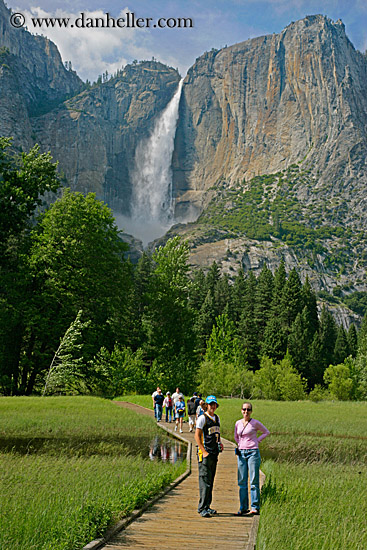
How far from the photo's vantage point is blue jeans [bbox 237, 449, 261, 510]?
9578 millimetres

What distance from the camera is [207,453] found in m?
9.40

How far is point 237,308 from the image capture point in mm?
91625

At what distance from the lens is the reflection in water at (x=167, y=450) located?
1676 centimetres

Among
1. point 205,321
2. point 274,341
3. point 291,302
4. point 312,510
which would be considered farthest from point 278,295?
point 312,510

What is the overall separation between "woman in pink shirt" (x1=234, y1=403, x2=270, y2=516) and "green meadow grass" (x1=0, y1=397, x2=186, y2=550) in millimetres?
1912

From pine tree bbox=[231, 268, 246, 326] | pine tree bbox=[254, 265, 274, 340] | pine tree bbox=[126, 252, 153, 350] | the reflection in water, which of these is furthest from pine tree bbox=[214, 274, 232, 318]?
the reflection in water

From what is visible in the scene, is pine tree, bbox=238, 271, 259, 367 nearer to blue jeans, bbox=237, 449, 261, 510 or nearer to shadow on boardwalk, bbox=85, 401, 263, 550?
shadow on boardwalk, bbox=85, 401, 263, 550

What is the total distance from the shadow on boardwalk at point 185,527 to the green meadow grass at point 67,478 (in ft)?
1.15

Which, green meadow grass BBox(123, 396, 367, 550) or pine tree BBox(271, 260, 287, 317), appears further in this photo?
pine tree BBox(271, 260, 287, 317)

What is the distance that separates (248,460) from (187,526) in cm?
189

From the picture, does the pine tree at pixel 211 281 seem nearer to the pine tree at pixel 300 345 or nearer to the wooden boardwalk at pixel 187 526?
the pine tree at pixel 300 345

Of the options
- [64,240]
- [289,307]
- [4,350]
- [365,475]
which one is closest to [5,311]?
[4,350]

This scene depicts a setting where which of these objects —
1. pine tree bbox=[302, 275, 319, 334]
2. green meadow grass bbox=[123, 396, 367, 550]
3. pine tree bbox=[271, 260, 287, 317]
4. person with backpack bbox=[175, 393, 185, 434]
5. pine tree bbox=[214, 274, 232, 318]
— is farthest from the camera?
pine tree bbox=[214, 274, 232, 318]

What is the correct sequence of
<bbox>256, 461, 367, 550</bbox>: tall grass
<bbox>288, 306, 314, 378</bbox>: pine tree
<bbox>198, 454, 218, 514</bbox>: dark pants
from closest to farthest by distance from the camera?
<bbox>256, 461, 367, 550</bbox>: tall grass
<bbox>198, 454, 218, 514</bbox>: dark pants
<bbox>288, 306, 314, 378</bbox>: pine tree
